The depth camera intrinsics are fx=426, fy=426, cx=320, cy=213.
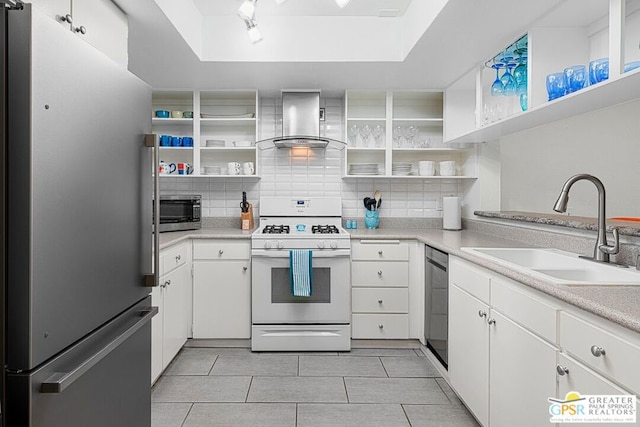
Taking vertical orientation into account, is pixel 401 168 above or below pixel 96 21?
below

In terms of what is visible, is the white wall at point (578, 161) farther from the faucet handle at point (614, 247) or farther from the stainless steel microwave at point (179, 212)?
the stainless steel microwave at point (179, 212)

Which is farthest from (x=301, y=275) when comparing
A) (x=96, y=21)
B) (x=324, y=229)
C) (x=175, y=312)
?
(x=96, y=21)

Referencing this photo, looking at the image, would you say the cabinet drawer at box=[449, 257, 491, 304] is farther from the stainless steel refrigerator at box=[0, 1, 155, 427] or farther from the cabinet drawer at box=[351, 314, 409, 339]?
the stainless steel refrigerator at box=[0, 1, 155, 427]

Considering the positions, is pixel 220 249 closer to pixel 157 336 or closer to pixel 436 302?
pixel 157 336

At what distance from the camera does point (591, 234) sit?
2188 mm

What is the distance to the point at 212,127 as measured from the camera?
155 inches

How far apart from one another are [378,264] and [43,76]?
272cm

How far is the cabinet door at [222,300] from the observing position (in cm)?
334

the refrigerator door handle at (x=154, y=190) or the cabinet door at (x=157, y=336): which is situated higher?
the refrigerator door handle at (x=154, y=190)

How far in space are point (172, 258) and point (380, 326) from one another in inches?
65.6

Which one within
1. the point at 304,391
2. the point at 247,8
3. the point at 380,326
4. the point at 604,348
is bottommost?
the point at 304,391

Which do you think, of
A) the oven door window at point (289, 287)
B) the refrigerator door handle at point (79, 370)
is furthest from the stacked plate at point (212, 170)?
the refrigerator door handle at point (79, 370)

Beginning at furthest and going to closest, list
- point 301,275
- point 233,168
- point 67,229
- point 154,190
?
point 233,168
point 301,275
point 154,190
point 67,229

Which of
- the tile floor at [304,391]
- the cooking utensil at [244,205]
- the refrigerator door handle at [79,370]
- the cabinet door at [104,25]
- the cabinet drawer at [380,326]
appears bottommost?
the tile floor at [304,391]
